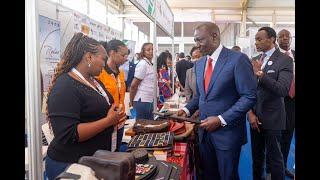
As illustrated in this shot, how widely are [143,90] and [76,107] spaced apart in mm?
2428

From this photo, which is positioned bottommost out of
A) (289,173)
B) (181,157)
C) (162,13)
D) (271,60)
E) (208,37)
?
(289,173)

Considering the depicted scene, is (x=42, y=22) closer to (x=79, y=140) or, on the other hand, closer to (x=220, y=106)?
(x=79, y=140)

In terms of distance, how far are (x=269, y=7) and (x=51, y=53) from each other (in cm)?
1243

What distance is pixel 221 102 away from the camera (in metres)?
2.02

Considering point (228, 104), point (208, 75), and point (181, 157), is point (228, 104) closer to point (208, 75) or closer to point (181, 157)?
point (208, 75)

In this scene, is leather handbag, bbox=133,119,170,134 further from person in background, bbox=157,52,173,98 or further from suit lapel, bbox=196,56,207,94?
person in background, bbox=157,52,173,98

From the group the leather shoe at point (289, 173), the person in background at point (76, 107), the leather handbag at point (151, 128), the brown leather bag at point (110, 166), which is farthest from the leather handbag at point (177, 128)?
the leather shoe at point (289, 173)

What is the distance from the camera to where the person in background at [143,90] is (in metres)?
3.68

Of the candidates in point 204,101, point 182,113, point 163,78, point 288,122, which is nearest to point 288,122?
point 288,122

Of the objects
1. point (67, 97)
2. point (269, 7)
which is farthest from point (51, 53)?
point (269, 7)

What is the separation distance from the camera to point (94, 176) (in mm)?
857

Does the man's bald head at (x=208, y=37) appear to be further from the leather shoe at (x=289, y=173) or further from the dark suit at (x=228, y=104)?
the leather shoe at (x=289, y=173)

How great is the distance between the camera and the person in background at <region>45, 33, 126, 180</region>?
1.22 metres

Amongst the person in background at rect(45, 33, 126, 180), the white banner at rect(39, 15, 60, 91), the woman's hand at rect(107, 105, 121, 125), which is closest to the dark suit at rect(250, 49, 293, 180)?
the woman's hand at rect(107, 105, 121, 125)
